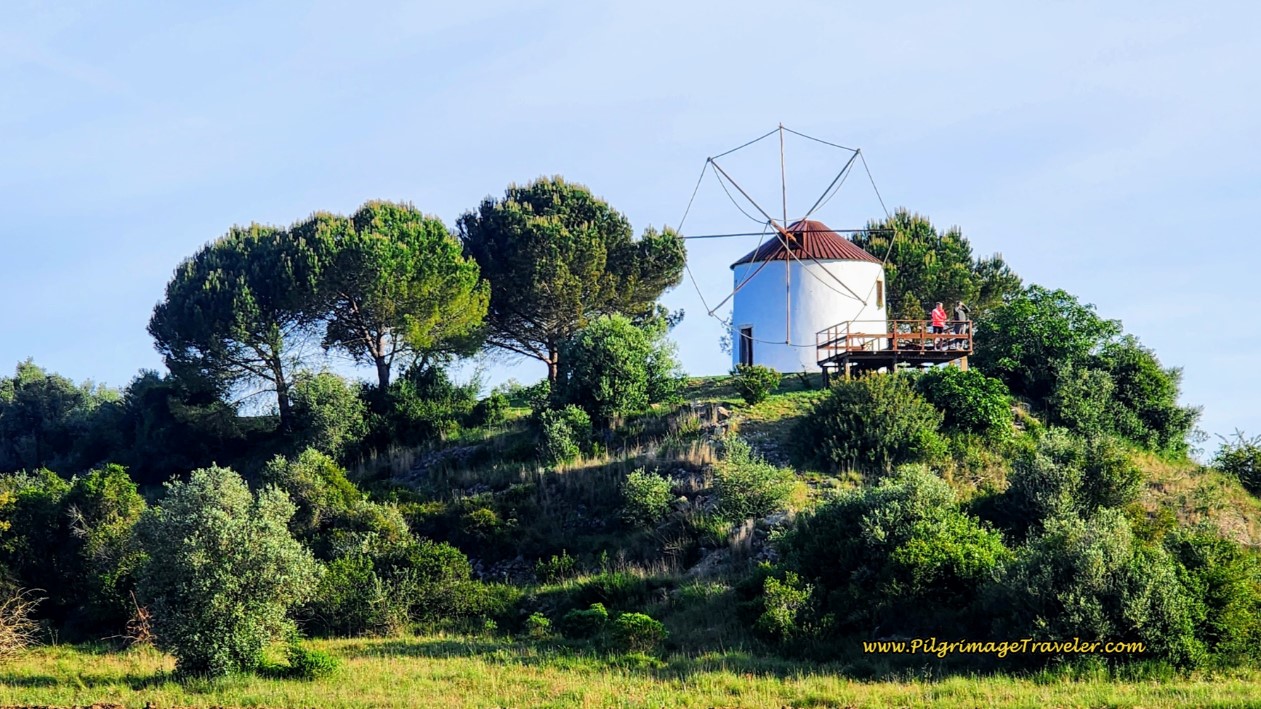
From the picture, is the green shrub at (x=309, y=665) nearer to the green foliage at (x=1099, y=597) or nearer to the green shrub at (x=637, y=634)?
the green shrub at (x=637, y=634)

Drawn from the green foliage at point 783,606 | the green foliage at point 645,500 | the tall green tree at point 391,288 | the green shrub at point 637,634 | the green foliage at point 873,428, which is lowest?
the green shrub at point 637,634

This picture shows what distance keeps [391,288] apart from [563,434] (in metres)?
11.1

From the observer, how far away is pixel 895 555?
24203mm

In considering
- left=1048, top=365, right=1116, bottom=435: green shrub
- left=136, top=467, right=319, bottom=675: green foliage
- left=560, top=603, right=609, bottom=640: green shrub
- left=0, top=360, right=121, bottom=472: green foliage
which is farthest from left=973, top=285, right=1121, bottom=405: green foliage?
left=0, top=360, right=121, bottom=472: green foliage

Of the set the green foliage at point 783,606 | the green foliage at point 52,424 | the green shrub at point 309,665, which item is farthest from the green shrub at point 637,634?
the green foliage at point 52,424

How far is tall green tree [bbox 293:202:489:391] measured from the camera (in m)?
44.9

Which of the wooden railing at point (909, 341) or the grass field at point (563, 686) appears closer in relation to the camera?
the grass field at point (563, 686)

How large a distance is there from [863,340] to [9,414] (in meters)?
39.8

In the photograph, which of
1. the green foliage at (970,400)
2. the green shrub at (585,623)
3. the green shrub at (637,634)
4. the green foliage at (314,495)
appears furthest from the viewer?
the green foliage at (970,400)

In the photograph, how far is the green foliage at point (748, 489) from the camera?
30766 millimetres

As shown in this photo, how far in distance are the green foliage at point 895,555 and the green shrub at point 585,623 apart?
4072 mm

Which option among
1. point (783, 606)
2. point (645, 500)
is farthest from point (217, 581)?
point (645, 500)

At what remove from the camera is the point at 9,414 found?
57.6 metres

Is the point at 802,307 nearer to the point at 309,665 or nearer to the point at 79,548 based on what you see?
the point at 79,548
